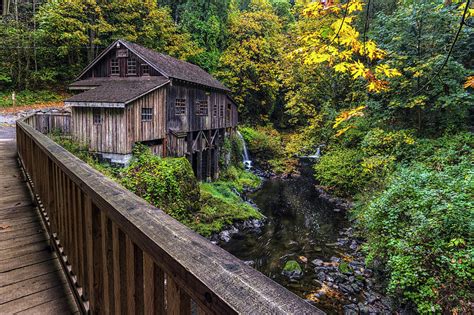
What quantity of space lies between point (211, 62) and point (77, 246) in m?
28.8

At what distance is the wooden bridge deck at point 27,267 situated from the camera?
7.66 ft

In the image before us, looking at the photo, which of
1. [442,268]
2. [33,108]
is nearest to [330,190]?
[442,268]

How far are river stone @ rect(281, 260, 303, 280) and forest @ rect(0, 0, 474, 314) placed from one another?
7.21 feet

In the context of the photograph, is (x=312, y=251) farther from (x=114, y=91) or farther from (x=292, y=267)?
(x=114, y=91)

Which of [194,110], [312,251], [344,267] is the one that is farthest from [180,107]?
[344,267]

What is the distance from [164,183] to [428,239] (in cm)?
942

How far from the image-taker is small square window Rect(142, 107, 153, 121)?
13.8 meters

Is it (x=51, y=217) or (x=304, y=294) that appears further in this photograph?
(x=304, y=294)

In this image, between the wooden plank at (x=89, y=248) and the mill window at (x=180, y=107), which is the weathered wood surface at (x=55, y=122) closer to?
the mill window at (x=180, y=107)

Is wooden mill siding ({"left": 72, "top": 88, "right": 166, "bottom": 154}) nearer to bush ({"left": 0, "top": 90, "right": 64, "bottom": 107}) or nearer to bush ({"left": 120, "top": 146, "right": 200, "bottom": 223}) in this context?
bush ({"left": 120, "top": 146, "right": 200, "bottom": 223})

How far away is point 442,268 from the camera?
5.88 metres

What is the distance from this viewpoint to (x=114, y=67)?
16.0 m

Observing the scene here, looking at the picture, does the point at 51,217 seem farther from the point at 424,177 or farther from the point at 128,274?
the point at 424,177

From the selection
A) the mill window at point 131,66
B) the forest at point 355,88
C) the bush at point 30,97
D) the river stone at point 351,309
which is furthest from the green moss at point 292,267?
the bush at point 30,97
